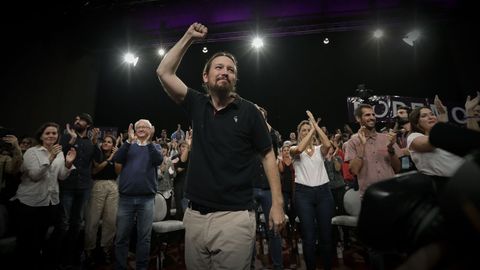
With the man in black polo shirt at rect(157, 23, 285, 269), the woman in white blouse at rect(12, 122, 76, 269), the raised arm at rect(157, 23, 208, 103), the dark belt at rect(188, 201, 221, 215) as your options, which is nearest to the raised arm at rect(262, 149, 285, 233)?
the man in black polo shirt at rect(157, 23, 285, 269)

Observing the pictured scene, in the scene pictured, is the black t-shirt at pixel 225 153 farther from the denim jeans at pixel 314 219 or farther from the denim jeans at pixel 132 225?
the denim jeans at pixel 132 225

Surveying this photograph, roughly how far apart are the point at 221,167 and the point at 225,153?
9cm

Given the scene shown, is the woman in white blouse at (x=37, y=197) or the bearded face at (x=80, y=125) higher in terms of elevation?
the bearded face at (x=80, y=125)

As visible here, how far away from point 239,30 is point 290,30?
1444mm

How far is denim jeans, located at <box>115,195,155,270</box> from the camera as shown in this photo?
11.7 ft

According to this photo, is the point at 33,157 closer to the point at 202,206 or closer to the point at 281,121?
the point at 202,206

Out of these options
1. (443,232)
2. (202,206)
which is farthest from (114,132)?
(443,232)

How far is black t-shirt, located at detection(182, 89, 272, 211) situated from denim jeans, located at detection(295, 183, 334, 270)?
194 centimetres

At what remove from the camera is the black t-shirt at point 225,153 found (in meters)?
1.69

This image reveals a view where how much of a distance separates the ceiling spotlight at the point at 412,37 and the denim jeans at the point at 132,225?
8.12 metres

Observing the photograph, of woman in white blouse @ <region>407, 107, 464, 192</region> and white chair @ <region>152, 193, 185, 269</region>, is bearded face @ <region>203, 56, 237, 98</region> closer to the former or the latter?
woman in white blouse @ <region>407, 107, 464, 192</region>

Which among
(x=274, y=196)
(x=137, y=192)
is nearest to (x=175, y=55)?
(x=274, y=196)

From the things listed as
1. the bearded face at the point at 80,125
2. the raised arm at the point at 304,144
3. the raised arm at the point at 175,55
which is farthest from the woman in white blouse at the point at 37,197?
the raised arm at the point at 304,144

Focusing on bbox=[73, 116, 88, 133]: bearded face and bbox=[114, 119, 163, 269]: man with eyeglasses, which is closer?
bbox=[114, 119, 163, 269]: man with eyeglasses
